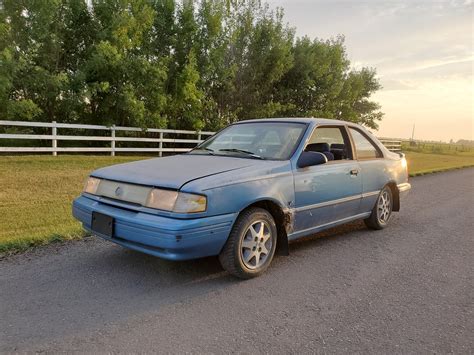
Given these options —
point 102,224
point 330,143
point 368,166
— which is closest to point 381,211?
point 368,166

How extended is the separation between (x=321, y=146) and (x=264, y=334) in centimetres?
279

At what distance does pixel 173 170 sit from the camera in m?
3.98

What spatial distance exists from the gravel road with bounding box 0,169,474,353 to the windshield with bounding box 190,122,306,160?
1238mm

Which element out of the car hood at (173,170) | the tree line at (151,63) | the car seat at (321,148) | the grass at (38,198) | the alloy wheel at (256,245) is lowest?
the grass at (38,198)

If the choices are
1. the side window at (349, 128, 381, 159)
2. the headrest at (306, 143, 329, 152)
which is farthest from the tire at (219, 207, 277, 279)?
the side window at (349, 128, 381, 159)

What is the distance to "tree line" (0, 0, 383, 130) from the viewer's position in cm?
1440

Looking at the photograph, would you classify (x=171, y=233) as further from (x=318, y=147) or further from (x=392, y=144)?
(x=392, y=144)

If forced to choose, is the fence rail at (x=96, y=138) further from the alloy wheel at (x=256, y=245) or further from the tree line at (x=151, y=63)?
the alloy wheel at (x=256, y=245)

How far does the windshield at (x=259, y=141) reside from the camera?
179 inches

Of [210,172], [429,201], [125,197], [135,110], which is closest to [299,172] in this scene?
[210,172]

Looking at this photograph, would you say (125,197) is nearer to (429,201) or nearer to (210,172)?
(210,172)

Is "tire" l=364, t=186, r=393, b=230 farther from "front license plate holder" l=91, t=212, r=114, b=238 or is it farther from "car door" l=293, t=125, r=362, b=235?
"front license plate holder" l=91, t=212, r=114, b=238

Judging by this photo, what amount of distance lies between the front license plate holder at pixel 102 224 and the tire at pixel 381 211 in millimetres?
3848

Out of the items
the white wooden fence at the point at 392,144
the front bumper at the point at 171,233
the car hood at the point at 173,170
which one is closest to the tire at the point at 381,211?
the car hood at the point at 173,170
